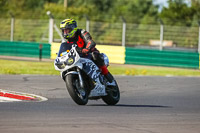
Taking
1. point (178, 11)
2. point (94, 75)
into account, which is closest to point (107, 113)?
point (94, 75)

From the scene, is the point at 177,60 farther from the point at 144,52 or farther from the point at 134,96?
the point at 134,96

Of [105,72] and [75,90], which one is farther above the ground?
[105,72]

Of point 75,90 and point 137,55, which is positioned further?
point 137,55

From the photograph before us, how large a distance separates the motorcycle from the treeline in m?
31.9

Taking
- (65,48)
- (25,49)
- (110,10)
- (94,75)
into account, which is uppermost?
(110,10)

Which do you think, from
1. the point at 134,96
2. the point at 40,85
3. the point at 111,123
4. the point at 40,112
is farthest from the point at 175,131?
the point at 40,85

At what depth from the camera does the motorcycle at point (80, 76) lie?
9.71 meters

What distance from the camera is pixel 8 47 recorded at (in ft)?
101

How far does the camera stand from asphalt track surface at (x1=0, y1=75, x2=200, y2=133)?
23.7 ft

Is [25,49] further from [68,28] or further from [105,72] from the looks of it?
[68,28]

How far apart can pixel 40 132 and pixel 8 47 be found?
24.6 metres

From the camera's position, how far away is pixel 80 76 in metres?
9.83

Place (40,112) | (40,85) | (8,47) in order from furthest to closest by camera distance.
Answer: (8,47)
(40,85)
(40,112)

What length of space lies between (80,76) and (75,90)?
0.92 ft
